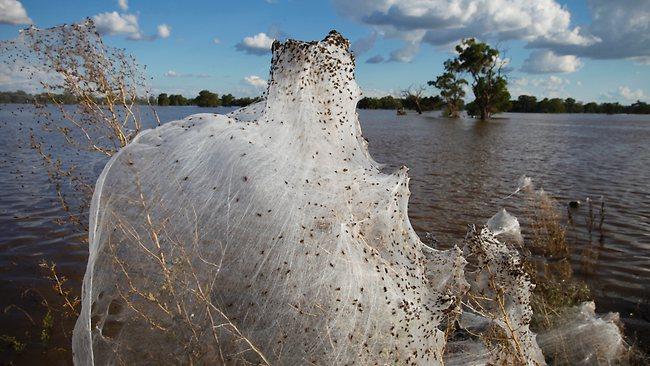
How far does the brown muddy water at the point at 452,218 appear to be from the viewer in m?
5.39

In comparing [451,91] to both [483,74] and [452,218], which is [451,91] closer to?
[483,74]

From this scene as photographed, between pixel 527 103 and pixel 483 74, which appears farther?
pixel 527 103

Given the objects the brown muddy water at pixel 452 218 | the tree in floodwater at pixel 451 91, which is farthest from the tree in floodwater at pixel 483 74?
the brown muddy water at pixel 452 218

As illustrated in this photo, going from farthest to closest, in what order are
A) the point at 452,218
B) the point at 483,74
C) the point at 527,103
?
the point at 527,103, the point at 483,74, the point at 452,218

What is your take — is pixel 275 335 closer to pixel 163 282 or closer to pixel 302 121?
pixel 163 282

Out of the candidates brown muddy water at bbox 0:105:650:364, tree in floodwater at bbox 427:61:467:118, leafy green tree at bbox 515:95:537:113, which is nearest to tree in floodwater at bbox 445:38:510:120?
tree in floodwater at bbox 427:61:467:118

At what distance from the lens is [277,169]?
11.3 feet

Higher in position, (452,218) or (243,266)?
(243,266)

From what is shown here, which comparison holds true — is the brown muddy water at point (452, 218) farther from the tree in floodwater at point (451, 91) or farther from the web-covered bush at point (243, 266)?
the tree in floodwater at point (451, 91)

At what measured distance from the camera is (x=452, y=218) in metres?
9.76

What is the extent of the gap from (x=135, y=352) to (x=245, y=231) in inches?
46.8

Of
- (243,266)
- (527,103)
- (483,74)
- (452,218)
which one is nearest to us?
(243,266)

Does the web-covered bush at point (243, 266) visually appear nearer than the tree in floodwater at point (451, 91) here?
Yes

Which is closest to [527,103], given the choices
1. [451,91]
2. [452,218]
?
[451,91]
